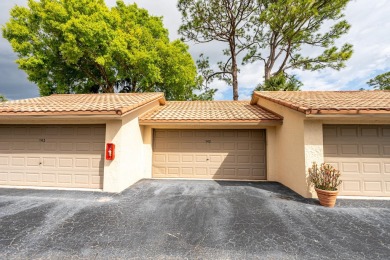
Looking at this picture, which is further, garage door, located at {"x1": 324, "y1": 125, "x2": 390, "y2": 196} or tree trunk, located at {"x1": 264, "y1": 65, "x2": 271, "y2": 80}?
tree trunk, located at {"x1": 264, "y1": 65, "x2": 271, "y2": 80}

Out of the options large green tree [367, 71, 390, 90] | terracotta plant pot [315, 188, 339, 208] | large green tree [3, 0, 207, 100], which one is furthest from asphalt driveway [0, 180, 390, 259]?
large green tree [367, 71, 390, 90]

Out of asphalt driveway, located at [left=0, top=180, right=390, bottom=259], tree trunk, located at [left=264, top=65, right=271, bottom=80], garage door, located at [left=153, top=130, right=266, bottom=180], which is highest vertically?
tree trunk, located at [left=264, top=65, right=271, bottom=80]

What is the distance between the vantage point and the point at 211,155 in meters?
8.20

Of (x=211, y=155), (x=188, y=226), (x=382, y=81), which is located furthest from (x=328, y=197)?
(x=382, y=81)

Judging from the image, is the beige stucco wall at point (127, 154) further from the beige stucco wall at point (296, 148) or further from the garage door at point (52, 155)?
the beige stucco wall at point (296, 148)

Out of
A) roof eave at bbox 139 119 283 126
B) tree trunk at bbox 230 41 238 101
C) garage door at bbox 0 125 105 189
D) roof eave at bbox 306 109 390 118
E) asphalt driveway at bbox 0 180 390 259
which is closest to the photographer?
asphalt driveway at bbox 0 180 390 259

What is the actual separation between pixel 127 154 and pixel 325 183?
6.91 meters

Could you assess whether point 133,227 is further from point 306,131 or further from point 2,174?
point 2,174

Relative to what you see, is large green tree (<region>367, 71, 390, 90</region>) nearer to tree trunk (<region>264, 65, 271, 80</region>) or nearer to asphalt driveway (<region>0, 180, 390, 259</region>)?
tree trunk (<region>264, 65, 271, 80</region>)

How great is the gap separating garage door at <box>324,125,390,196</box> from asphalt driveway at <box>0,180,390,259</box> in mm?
617

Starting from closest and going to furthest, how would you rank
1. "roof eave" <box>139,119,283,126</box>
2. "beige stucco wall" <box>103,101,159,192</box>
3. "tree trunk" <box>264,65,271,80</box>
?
"beige stucco wall" <box>103,101,159,192</box>
"roof eave" <box>139,119,283,126</box>
"tree trunk" <box>264,65,271,80</box>

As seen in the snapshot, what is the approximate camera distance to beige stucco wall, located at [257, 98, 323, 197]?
18.6 feet

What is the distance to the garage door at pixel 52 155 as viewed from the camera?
6387 mm

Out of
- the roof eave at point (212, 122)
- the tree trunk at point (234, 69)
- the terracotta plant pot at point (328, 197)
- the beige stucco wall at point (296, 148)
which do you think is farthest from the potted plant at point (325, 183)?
the tree trunk at point (234, 69)
